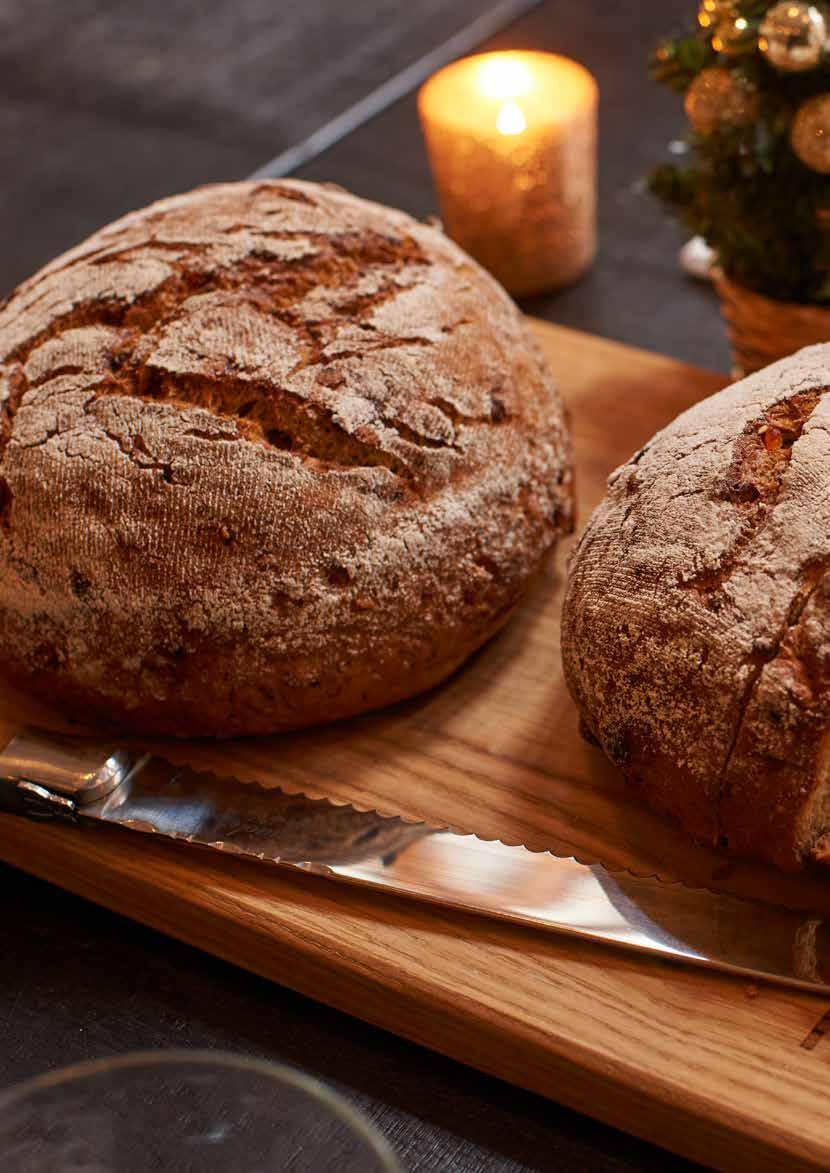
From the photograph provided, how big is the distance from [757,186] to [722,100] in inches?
4.4

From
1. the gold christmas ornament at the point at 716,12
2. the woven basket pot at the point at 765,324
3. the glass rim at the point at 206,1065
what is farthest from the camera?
the woven basket pot at the point at 765,324

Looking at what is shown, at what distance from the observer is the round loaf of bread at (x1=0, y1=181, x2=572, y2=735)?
1.17 meters

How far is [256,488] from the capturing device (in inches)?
46.3

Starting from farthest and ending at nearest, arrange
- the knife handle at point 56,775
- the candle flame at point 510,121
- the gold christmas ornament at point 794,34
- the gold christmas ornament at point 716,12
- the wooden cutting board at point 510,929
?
the candle flame at point 510,121
the gold christmas ornament at point 716,12
the gold christmas ornament at point 794,34
the knife handle at point 56,775
the wooden cutting board at point 510,929

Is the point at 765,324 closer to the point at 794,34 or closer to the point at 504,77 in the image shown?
the point at 794,34

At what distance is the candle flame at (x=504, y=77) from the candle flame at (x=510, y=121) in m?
0.05

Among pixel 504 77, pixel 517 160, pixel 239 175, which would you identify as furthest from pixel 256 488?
pixel 239 175

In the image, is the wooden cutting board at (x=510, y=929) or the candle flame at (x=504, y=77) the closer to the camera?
the wooden cutting board at (x=510, y=929)

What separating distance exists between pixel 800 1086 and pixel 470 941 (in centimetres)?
27

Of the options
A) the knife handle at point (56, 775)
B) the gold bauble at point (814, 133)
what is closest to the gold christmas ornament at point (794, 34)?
the gold bauble at point (814, 133)

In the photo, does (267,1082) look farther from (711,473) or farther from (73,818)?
(711,473)

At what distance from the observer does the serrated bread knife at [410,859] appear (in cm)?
103

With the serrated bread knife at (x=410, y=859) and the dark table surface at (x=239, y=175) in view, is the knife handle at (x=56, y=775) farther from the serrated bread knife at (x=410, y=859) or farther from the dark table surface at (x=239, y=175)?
the dark table surface at (x=239, y=175)

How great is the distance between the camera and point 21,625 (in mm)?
1227
